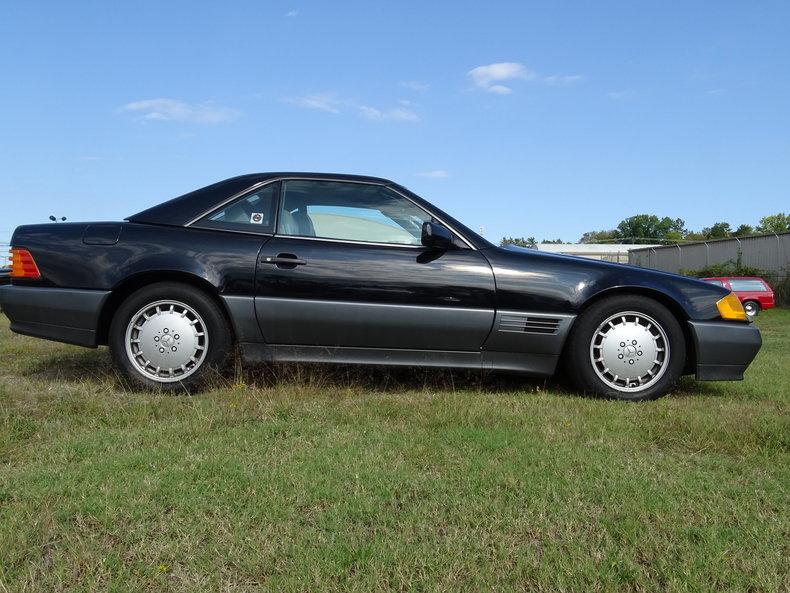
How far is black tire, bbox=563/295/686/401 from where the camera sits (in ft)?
13.8

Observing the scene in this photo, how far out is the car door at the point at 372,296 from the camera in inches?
162

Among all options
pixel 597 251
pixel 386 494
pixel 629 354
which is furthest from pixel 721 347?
pixel 597 251

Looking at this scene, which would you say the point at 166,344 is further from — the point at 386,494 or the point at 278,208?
the point at 386,494

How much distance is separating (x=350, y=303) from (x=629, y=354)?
A: 1.83 m

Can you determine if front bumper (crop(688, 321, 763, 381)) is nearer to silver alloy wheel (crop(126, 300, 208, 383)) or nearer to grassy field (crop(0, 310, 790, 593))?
grassy field (crop(0, 310, 790, 593))

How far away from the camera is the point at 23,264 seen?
4.26m

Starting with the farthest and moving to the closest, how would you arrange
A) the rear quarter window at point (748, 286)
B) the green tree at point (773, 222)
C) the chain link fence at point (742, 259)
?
the green tree at point (773, 222)
the chain link fence at point (742, 259)
the rear quarter window at point (748, 286)

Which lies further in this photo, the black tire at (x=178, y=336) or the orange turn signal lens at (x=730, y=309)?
the orange turn signal lens at (x=730, y=309)

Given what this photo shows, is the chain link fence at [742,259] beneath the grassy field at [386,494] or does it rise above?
above

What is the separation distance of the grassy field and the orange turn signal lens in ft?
2.09

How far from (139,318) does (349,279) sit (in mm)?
1360

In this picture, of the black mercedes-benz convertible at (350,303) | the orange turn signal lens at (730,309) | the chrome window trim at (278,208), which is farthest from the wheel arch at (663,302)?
the chrome window trim at (278,208)

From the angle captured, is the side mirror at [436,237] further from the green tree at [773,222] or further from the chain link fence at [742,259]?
the green tree at [773,222]

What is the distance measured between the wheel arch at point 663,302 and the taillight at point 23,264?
3495 mm
